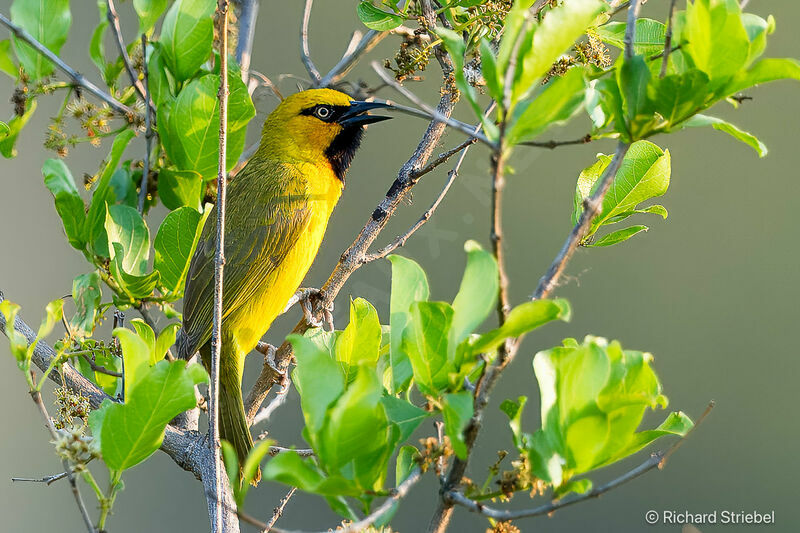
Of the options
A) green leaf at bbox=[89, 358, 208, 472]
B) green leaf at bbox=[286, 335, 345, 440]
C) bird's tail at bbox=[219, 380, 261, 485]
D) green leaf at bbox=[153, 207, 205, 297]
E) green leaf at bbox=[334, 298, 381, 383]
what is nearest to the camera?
green leaf at bbox=[286, 335, 345, 440]

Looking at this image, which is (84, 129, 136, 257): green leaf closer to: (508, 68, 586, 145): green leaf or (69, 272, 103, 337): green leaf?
(69, 272, 103, 337): green leaf

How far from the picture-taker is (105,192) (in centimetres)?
161

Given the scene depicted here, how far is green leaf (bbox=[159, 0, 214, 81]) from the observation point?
156 cm

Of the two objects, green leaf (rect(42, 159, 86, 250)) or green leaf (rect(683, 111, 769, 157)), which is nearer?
green leaf (rect(683, 111, 769, 157))

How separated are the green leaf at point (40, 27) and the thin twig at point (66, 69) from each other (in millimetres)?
20

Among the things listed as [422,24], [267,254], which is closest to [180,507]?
[267,254]

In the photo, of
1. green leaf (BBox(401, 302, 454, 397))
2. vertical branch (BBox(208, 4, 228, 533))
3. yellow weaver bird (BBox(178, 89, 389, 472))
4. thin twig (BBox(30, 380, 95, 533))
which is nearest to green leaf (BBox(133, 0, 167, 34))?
vertical branch (BBox(208, 4, 228, 533))

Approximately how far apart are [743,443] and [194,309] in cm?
268

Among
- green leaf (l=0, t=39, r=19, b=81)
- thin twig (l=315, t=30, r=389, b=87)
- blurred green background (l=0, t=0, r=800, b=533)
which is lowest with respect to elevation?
blurred green background (l=0, t=0, r=800, b=533)

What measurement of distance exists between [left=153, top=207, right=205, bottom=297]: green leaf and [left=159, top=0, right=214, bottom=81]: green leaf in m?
0.29

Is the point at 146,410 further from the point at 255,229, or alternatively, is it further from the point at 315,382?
the point at 255,229

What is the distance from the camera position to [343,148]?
273 cm

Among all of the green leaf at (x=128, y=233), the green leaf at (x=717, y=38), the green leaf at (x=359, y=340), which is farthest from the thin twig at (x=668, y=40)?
the green leaf at (x=128, y=233)

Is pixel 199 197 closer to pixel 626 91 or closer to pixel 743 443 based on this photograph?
pixel 626 91
